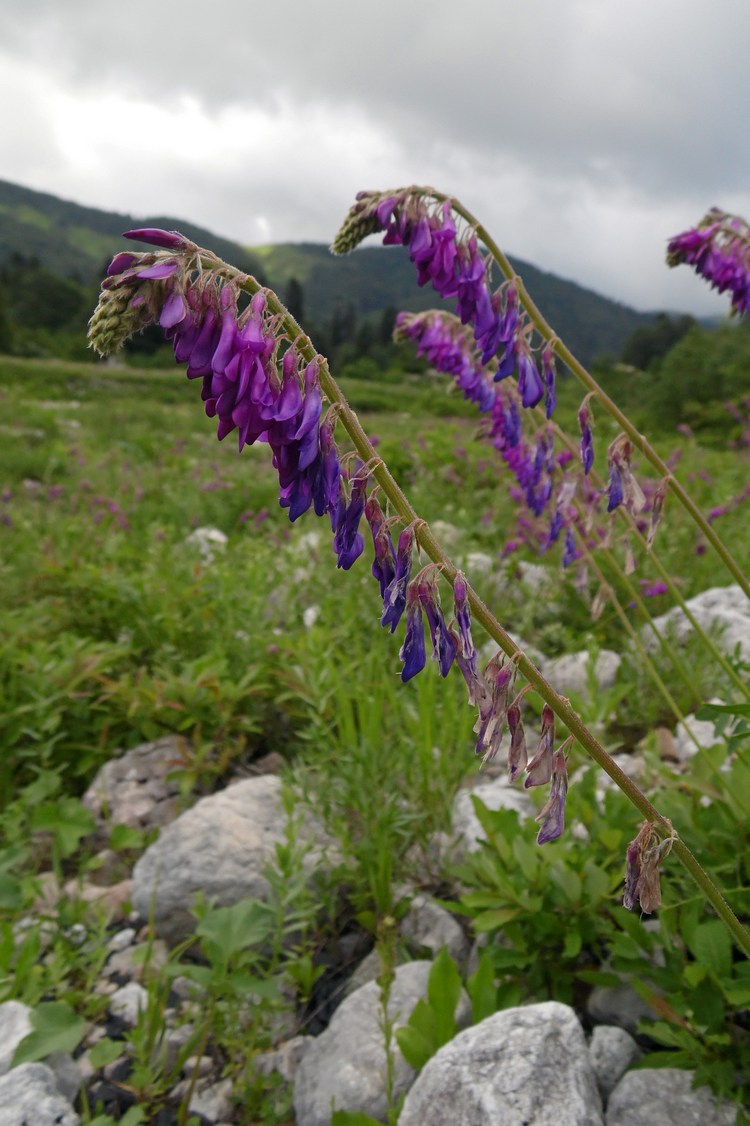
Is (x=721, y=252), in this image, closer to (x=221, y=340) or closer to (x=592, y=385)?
(x=592, y=385)

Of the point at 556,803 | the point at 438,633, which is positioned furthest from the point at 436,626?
the point at 556,803

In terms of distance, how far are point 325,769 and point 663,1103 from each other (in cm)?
143

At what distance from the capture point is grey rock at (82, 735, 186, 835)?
3025mm

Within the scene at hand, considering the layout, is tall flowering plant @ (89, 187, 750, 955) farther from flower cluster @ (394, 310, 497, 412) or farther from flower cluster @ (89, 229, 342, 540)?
flower cluster @ (394, 310, 497, 412)

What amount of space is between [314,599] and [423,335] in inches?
90.6

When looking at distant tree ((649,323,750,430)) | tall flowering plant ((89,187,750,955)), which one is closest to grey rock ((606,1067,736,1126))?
tall flowering plant ((89,187,750,955))

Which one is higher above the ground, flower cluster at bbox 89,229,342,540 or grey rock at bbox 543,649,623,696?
flower cluster at bbox 89,229,342,540

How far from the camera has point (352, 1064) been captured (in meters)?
1.85

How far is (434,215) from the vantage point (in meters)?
1.73

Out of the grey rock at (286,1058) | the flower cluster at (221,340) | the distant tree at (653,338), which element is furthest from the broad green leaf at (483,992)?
the distant tree at (653,338)

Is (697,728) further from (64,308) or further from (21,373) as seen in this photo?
(64,308)

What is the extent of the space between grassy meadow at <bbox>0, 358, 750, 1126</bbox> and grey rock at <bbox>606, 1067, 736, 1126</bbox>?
0.21 ft

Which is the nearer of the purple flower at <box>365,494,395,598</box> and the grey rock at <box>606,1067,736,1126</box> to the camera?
the purple flower at <box>365,494,395,598</box>

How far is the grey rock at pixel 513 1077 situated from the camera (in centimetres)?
153
